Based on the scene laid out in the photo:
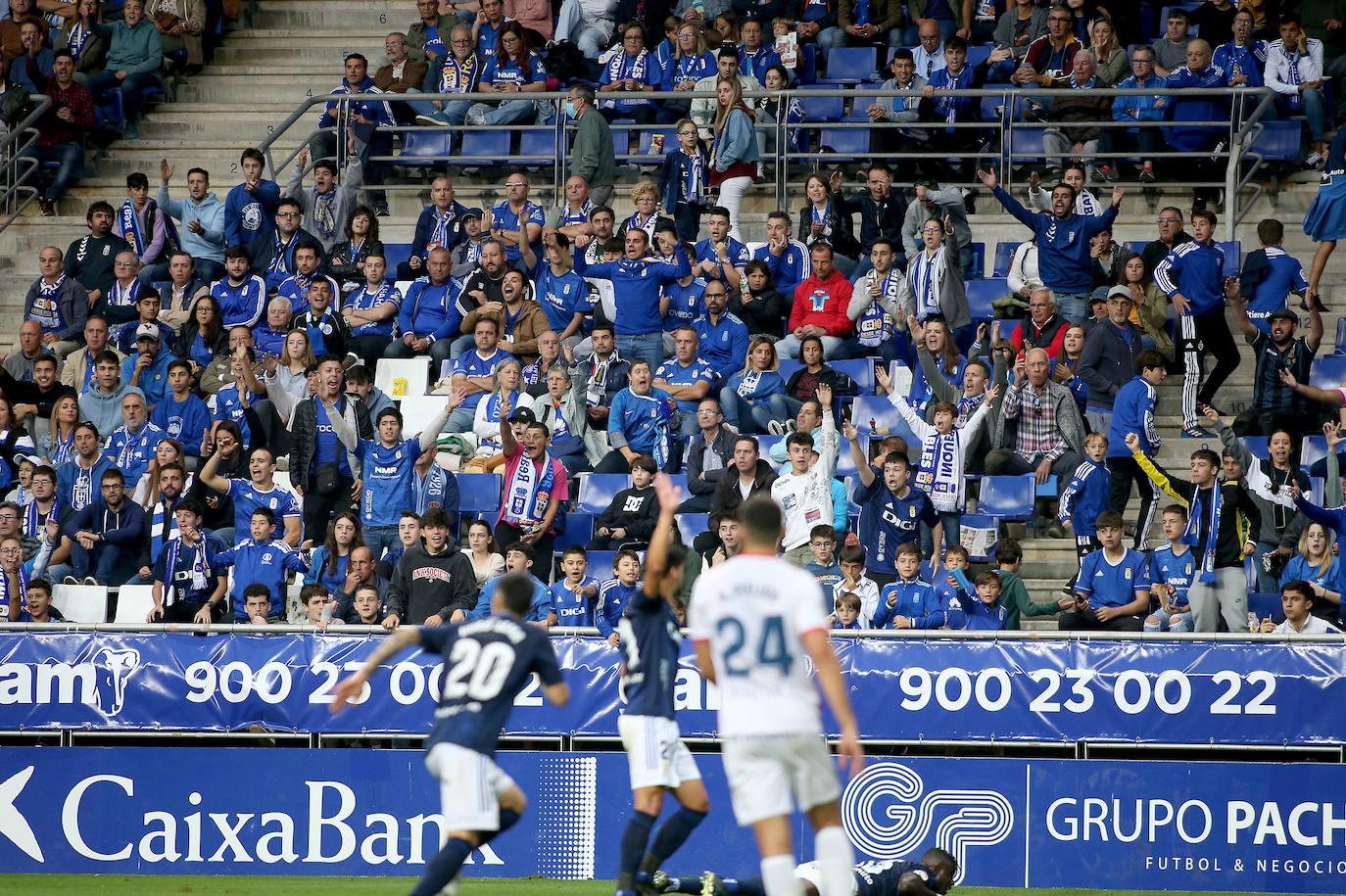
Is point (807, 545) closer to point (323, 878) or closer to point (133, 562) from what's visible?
point (323, 878)

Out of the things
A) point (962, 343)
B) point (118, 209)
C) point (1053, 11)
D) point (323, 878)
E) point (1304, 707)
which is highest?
point (1053, 11)

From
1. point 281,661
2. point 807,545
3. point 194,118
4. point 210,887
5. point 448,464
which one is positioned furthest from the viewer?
point 194,118

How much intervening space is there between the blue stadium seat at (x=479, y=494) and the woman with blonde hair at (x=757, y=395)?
2113 mm

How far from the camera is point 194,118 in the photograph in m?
21.1

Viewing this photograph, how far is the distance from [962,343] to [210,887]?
863cm

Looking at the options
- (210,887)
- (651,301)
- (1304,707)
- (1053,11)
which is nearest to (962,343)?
(651,301)

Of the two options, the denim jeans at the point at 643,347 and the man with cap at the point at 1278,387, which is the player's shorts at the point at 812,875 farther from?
the man with cap at the point at 1278,387

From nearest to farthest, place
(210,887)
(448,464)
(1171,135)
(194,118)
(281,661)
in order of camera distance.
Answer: (210,887), (281,661), (448,464), (1171,135), (194,118)

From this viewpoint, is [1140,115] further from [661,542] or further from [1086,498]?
[661,542]

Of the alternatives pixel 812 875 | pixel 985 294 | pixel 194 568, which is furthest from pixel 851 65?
pixel 812 875

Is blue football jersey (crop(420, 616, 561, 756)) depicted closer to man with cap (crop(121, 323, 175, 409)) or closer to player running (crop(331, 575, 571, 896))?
player running (crop(331, 575, 571, 896))

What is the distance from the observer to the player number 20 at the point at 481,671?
8.24 meters

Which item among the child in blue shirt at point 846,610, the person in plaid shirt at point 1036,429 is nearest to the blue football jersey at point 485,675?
the child in blue shirt at point 846,610

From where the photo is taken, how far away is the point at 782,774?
7.35 metres
